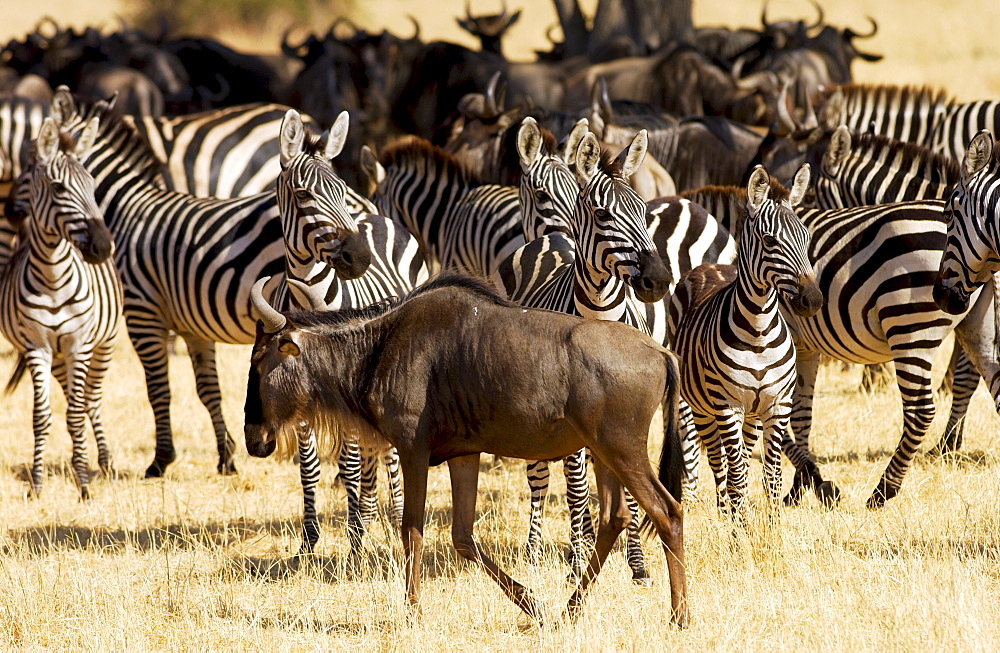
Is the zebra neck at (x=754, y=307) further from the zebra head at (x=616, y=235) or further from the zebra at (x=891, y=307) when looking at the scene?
the zebra at (x=891, y=307)

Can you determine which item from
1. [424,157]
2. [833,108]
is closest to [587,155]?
[424,157]

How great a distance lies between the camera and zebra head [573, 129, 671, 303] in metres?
5.38

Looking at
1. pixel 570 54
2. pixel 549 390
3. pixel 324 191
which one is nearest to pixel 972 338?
pixel 549 390

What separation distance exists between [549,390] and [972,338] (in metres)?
2.91

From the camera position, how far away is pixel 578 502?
5551 millimetres

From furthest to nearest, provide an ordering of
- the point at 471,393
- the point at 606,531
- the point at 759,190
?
1. the point at 759,190
2. the point at 606,531
3. the point at 471,393

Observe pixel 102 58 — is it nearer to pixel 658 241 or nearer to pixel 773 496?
pixel 658 241

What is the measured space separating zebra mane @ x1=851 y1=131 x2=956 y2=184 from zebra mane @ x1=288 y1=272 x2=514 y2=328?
4117mm

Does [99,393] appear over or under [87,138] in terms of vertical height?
under

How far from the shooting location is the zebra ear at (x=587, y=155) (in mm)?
6258

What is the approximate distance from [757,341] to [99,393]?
14.4 ft

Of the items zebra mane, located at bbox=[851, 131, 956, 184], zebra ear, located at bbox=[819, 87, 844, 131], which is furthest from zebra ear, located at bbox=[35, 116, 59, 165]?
zebra ear, located at bbox=[819, 87, 844, 131]

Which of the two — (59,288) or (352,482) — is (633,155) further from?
(59,288)

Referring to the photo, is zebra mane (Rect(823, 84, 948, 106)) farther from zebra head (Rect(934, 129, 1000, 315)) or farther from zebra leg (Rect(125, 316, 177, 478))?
zebra leg (Rect(125, 316, 177, 478))
